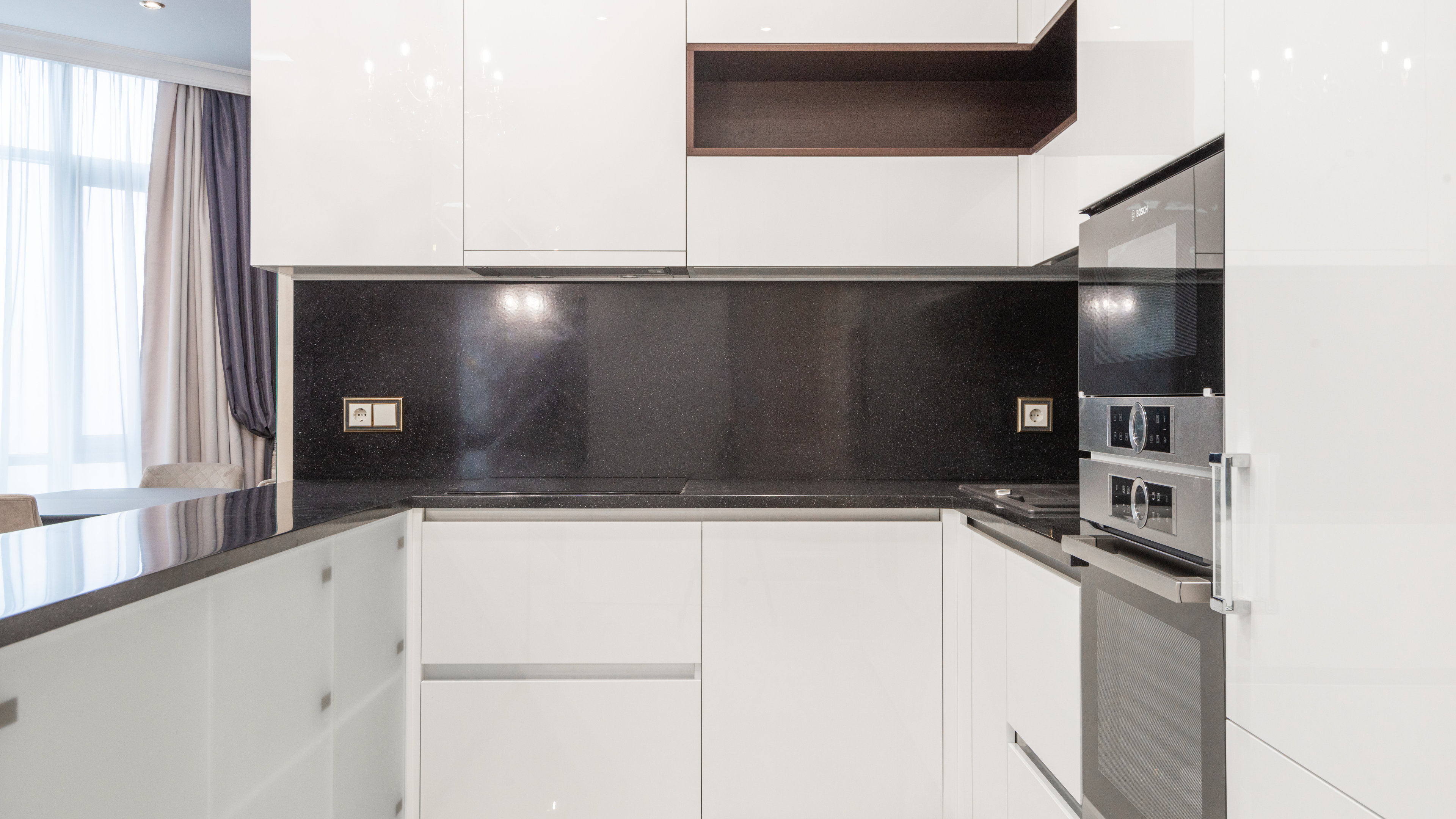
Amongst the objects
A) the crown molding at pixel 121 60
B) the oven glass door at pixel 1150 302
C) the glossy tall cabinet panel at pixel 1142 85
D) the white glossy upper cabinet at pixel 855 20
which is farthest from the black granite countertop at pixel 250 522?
the crown molding at pixel 121 60

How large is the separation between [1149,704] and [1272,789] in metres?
0.22

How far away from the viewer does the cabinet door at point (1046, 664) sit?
1.25 metres

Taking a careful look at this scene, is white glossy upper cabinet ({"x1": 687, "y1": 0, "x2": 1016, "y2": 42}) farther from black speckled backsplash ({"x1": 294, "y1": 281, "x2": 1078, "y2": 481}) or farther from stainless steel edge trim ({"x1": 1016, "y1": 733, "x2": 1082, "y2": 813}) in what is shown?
stainless steel edge trim ({"x1": 1016, "y1": 733, "x2": 1082, "y2": 813})

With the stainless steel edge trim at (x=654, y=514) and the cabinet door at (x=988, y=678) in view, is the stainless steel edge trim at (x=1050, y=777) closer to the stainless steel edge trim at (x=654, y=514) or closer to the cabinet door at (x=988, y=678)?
the cabinet door at (x=988, y=678)

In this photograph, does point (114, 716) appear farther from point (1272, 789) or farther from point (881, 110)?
point (881, 110)

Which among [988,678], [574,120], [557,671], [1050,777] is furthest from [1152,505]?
[574,120]

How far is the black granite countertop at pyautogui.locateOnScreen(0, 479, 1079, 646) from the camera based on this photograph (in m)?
0.86

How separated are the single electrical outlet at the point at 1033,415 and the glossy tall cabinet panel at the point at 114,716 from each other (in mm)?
2105

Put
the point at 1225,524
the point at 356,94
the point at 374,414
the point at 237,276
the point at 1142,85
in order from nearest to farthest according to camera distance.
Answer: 1. the point at 1225,524
2. the point at 1142,85
3. the point at 356,94
4. the point at 374,414
5. the point at 237,276

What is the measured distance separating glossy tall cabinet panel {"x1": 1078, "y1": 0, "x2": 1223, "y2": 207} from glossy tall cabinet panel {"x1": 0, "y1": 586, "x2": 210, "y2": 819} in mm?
1440

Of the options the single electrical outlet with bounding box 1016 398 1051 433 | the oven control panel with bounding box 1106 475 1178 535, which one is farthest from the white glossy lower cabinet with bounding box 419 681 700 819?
the single electrical outlet with bounding box 1016 398 1051 433

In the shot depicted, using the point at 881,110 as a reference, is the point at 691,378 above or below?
below

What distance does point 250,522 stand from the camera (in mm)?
1366

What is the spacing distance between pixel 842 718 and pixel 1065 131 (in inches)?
56.4
